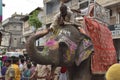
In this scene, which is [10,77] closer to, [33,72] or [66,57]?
[33,72]

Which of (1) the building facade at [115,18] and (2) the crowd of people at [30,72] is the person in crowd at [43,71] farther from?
(1) the building facade at [115,18]

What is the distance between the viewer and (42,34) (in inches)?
201

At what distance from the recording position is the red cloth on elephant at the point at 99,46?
6223mm

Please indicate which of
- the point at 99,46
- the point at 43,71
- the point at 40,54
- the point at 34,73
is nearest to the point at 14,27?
the point at 34,73

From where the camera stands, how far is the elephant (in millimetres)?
5012

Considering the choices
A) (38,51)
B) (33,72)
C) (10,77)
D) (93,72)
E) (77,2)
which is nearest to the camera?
(38,51)

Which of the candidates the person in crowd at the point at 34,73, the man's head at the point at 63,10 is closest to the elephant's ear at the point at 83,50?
the man's head at the point at 63,10

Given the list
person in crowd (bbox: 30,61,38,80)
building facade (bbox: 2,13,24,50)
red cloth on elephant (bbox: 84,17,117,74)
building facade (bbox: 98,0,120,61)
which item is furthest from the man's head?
building facade (bbox: 2,13,24,50)

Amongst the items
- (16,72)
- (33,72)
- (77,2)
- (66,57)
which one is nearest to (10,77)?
(16,72)

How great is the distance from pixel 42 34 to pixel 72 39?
545mm

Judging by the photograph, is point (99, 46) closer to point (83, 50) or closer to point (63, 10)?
point (83, 50)

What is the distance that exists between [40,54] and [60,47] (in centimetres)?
43

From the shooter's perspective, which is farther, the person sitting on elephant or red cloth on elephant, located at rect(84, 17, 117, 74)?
red cloth on elephant, located at rect(84, 17, 117, 74)

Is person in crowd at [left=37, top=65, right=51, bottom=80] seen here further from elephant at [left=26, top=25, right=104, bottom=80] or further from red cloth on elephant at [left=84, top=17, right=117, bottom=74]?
elephant at [left=26, top=25, right=104, bottom=80]
